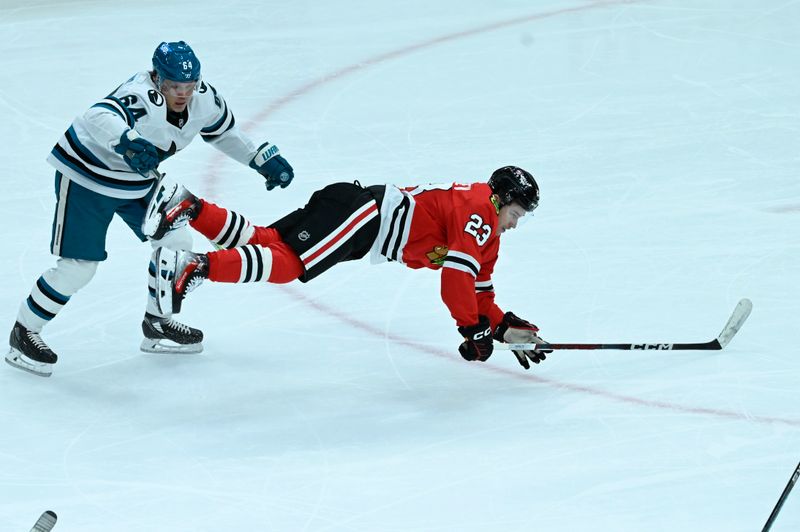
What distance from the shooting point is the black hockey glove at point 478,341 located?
395 cm

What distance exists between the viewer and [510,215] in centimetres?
404

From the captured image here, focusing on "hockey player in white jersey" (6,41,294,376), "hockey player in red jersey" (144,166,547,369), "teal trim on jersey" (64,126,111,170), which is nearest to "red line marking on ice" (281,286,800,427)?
"hockey player in red jersey" (144,166,547,369)

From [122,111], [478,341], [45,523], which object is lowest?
[45,523]

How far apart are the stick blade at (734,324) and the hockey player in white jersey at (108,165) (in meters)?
1.93

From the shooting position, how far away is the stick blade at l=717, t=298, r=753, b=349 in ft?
14.4

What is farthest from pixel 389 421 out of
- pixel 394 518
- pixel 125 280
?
pixel 125 280

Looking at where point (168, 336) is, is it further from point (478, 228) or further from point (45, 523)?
point (45, 523)

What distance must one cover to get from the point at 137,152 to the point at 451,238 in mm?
1041

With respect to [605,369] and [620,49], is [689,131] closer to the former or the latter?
[620,49]

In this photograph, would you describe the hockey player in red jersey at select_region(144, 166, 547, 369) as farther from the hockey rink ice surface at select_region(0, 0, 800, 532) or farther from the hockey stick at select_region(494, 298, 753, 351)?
the hockey rink ice surface at select_region(0, 0, 800, 532)

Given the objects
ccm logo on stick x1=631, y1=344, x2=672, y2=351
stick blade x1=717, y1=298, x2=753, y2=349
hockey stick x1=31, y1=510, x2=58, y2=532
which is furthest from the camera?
stick blade x1=717, y1=298, x2=753, y2=349

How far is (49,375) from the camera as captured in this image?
4.17m

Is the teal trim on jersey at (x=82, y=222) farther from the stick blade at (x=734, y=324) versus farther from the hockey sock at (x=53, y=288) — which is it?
the stick blade at (x=734, y=324)

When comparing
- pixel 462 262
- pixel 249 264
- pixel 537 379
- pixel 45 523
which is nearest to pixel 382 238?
pixel 462 262
